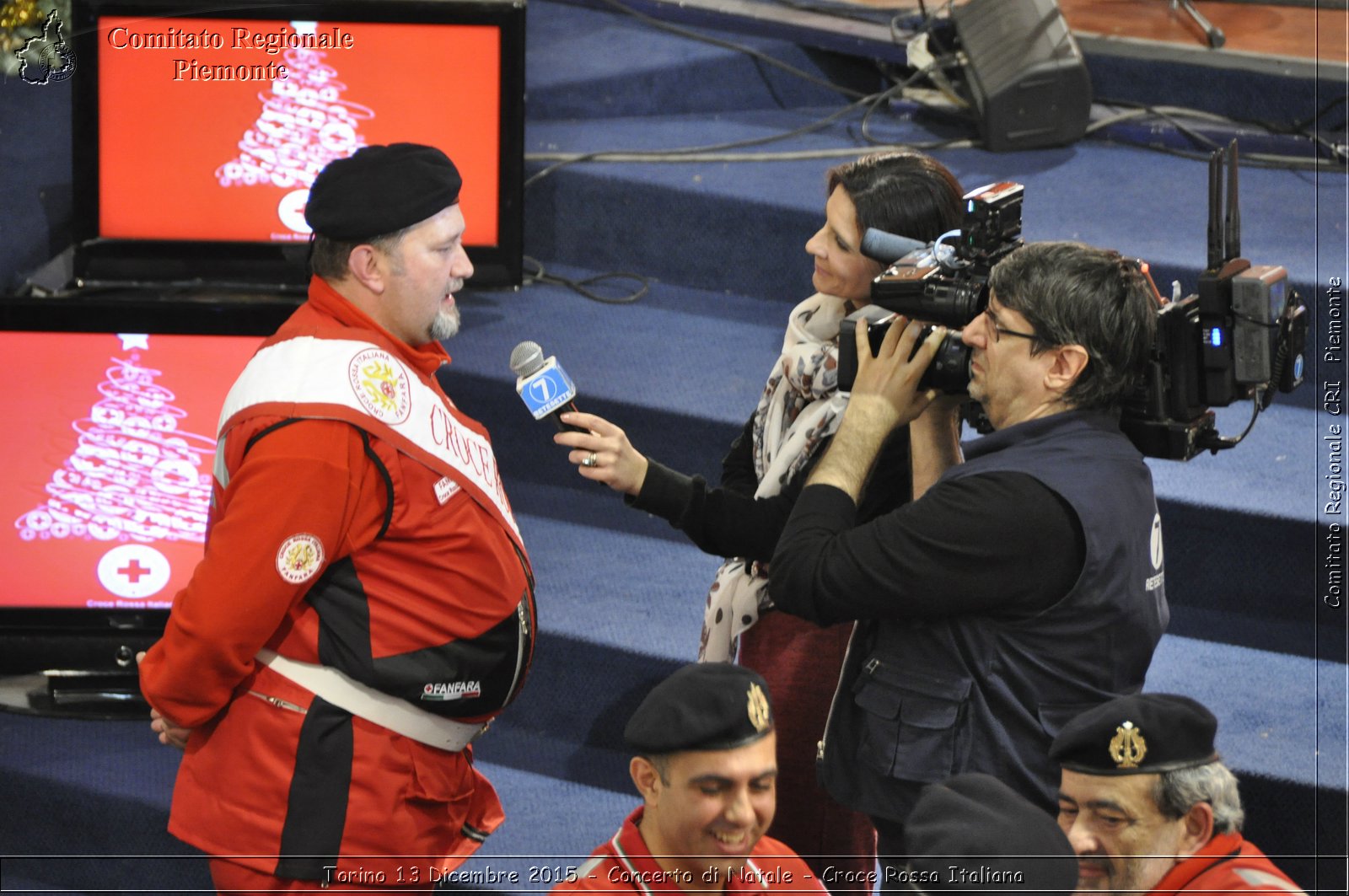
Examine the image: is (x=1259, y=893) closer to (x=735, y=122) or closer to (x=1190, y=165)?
(x=1190, y=165)

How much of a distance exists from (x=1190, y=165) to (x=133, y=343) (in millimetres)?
3437

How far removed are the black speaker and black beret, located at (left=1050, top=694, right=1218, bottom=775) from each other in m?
3.28

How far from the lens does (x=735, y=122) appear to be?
18.3ft

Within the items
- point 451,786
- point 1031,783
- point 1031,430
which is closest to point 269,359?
point 451,786

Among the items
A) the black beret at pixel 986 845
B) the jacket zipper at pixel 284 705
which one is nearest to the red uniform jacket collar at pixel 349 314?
the jacket zipper at pixel 284 705

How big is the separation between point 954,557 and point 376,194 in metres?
0.97

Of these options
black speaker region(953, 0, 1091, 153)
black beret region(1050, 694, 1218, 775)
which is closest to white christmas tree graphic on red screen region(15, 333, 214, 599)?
black beret region(1050, 694, 1218, 775)

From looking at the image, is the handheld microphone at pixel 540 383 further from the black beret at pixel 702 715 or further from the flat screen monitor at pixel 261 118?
the flat screen monitor at pixel 261 118

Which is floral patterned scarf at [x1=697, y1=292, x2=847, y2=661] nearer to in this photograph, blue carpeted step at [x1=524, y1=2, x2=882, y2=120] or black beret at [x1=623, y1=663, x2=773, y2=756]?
black beret at [x1=623, y1=663, x2=773, y2=756]

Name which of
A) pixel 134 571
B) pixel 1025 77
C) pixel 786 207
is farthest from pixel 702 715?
pixel 1025 77

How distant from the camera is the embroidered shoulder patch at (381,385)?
7.32ft

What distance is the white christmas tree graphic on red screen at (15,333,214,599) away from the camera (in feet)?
10.7

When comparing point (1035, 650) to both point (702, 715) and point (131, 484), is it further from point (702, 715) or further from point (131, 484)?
point (131, 484)

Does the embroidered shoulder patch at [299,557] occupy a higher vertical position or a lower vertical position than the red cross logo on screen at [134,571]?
higher
